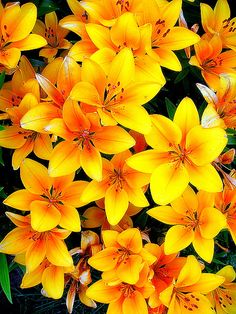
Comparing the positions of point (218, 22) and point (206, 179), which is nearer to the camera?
point (206, 179)

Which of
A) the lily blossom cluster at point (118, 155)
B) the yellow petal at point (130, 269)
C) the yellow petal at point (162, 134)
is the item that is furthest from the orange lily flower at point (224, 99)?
the yellow petal at point (130, 269)

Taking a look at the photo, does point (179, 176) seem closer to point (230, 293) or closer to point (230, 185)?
point (230, 185)

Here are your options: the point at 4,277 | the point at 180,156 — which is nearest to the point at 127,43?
the point at 180,156

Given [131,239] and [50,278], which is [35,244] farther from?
[131,239]

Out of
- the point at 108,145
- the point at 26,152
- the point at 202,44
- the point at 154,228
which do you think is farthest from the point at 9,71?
the point at 154,228

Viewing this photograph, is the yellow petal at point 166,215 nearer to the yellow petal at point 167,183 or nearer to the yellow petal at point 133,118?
the yellow petal at point 167,183

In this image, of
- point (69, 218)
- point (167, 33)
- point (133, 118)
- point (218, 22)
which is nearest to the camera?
point (133, 118)
